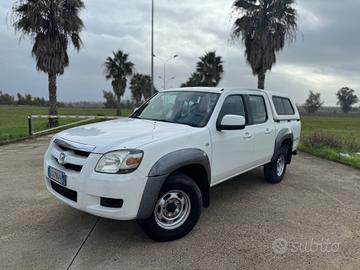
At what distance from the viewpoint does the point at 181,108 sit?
4352mm

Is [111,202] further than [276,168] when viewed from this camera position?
No

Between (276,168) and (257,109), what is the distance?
142cm

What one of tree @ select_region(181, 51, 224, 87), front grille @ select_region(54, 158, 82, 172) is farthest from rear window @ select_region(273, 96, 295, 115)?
tree @ select_region(181, 51, 224, 87)

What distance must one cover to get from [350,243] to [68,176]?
10.7 feet

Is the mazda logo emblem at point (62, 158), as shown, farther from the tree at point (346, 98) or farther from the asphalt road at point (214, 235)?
the tree at point (346, 98)

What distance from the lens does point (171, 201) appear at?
3.41 meters

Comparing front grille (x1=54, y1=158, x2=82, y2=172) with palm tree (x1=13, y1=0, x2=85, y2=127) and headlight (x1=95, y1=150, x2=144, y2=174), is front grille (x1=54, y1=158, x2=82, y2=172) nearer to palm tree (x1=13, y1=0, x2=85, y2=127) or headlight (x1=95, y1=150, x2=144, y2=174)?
headlight (x1=95, y1=150, x2=144, y2=174)

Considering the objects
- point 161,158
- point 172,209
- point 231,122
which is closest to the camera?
point 161,158

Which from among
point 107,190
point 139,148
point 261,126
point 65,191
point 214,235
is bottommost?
point 214,235

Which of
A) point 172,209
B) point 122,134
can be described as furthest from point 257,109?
point 122,134

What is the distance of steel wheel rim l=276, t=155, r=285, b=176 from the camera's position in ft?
19.5

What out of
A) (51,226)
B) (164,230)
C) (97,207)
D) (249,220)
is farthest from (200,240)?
(51,226)

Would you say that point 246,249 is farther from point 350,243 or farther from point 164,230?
point 350,243

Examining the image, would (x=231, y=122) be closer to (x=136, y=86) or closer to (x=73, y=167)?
(x=73, y=167)
